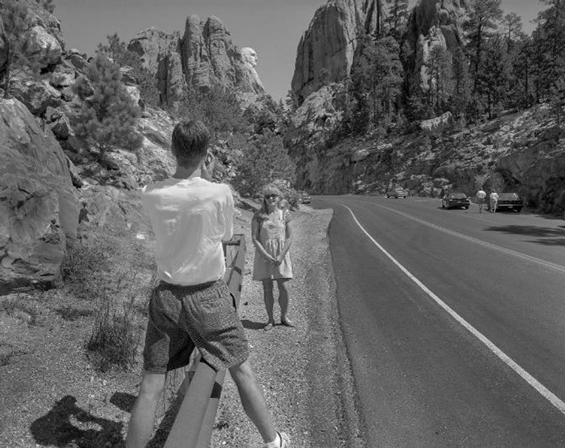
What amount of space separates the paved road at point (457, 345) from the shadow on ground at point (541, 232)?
2.63 meters

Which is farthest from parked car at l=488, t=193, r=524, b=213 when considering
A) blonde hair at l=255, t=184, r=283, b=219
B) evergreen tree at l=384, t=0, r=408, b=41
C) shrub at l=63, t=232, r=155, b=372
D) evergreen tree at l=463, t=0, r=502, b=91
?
evergreen tree at l=384, t=0, r=408, b=41

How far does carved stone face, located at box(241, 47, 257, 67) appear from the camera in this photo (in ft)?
456

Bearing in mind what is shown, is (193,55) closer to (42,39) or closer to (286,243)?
(42,39)

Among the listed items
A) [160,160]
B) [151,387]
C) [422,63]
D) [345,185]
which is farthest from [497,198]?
[422,63]

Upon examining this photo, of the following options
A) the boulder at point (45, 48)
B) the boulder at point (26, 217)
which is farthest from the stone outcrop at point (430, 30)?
the boulder at point (26, 217)

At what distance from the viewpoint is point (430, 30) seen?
283ft

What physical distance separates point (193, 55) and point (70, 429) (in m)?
131

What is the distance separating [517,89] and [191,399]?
215 ft

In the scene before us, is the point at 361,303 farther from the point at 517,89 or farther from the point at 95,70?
the point at 517,89

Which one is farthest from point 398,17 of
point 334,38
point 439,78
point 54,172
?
point 54,172

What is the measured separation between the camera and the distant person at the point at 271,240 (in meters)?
6.50

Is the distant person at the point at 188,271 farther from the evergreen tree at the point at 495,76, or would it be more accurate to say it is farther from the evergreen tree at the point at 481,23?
the evergreen tree at the point at 481,23

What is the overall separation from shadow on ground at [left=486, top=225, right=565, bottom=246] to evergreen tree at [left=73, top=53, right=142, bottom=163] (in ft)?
46.3

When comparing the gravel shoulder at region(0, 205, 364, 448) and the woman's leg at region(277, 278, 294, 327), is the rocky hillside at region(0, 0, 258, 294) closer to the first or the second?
the gravel shoulder at region(0, 205, 364, 448)
